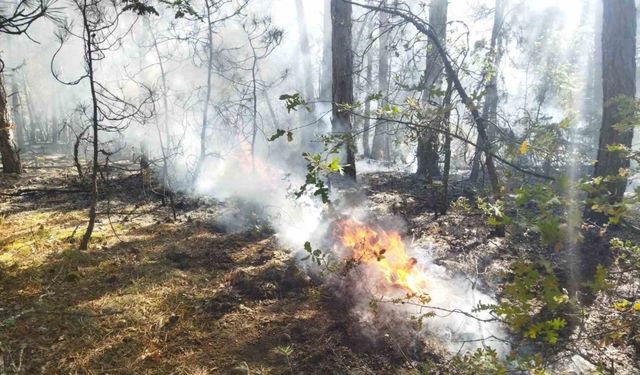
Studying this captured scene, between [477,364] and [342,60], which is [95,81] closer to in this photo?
[477,364]

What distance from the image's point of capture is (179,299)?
4105 millimetres

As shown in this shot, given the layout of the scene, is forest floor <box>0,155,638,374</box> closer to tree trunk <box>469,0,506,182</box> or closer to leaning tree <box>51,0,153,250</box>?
leaning tree <box>51,0,153,250</box>

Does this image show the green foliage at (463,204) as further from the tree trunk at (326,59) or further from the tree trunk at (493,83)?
the tree trunk at (326,59)

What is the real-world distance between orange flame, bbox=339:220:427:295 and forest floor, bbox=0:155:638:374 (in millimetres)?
698

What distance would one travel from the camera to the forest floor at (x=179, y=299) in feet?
10.4

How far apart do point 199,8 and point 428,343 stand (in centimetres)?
1420

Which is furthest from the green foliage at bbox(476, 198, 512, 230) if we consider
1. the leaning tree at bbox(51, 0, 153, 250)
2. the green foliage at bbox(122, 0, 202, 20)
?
the leaning tree at bbox(51, 0, 153, 250)

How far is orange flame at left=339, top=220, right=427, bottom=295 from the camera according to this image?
4.34 metres

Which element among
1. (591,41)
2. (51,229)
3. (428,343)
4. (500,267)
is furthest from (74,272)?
(591,41)

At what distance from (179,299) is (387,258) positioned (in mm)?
2492

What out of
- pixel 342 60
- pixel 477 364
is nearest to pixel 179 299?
pixel 477 364

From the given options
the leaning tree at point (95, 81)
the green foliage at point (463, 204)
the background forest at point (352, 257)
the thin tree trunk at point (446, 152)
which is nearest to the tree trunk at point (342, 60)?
the background forest at point (352, 257)

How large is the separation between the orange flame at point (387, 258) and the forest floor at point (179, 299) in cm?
70

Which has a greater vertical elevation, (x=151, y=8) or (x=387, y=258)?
(x=151, y=8)
